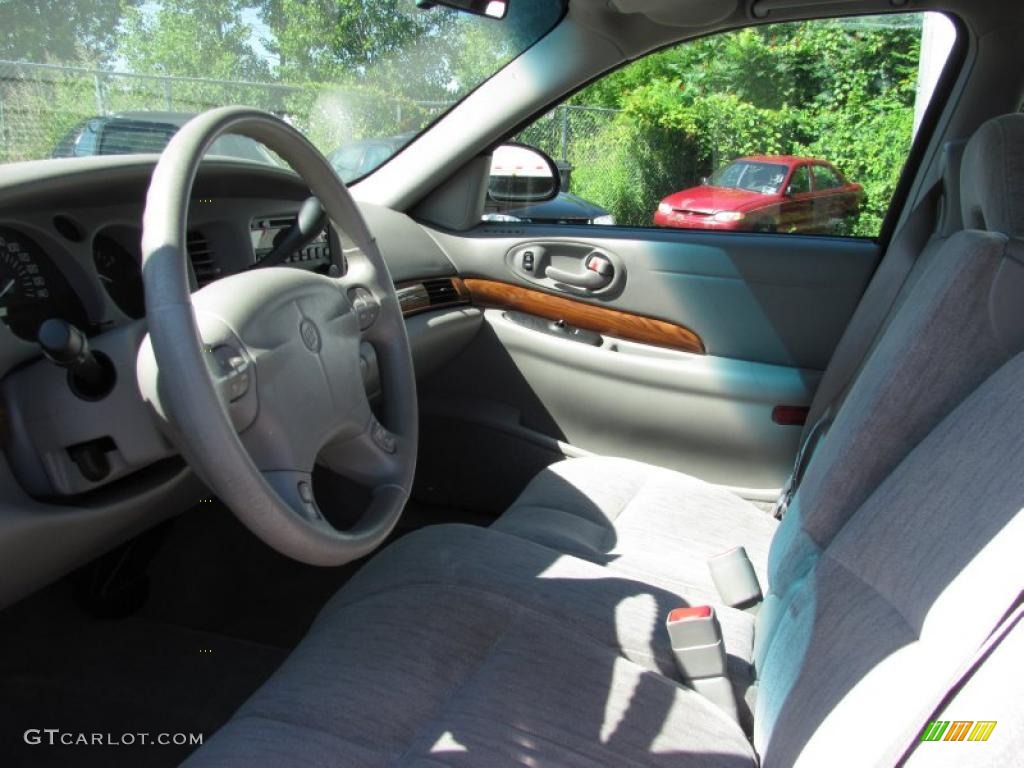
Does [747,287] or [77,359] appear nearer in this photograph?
[77,359]

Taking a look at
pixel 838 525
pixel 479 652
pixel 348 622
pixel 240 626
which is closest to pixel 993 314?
pixel 838 525

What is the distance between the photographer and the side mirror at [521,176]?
262 centimetres

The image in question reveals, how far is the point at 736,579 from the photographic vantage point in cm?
158

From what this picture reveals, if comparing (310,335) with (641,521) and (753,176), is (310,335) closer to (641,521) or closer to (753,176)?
(641,521)

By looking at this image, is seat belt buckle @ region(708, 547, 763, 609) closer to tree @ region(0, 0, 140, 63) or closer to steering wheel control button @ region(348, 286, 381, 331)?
steering wheel control button @ region(348, 286, 381, 331)

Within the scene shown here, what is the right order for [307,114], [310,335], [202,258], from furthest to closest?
1. [307,114]
2. [202,258]
3. [310,335]

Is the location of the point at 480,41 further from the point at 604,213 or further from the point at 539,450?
the point at 539,450

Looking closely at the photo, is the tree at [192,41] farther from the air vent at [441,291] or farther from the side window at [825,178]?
the side window at [825,178]

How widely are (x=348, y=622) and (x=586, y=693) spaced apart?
367 mm

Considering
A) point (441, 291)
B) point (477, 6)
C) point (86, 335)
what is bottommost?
point (441, 291)

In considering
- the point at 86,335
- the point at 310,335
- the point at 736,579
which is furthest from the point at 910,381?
the point at 86,335

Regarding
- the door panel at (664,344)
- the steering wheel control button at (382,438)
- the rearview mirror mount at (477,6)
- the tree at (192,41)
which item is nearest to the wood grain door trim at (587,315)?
the door panel at (664,344)

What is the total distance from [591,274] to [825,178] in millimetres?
686

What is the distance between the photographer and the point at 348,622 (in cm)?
134
